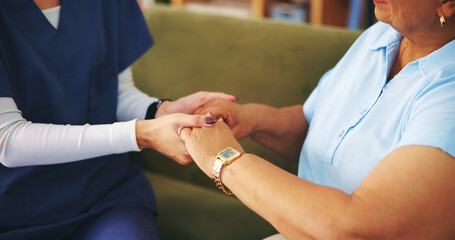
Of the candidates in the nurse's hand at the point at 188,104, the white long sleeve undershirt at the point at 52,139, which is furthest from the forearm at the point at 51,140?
the nurse's hand at the point at 188,104

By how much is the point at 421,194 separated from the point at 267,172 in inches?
11.8

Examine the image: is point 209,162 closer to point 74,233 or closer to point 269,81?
point 74,233

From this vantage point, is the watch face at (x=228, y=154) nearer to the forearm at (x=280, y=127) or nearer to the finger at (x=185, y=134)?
the finger at (x=185, y=134)

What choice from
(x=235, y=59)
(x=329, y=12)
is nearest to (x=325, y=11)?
(x=329, y=12)

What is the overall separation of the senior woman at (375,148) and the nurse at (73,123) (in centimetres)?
18

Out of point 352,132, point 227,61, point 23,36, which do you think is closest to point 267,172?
point 352,132

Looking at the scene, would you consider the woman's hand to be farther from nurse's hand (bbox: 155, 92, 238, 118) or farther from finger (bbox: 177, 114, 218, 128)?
nurse's hand (bbox: 155, 92, 238, 118)

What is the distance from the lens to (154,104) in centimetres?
133

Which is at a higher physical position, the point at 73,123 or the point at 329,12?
the point at 73,123

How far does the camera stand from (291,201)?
89cm

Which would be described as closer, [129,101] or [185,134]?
[185,134]

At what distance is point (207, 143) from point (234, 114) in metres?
0.24

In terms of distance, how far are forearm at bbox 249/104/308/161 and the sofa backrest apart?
20 centimetres

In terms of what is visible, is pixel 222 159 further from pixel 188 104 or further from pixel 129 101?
pixel 129 101
